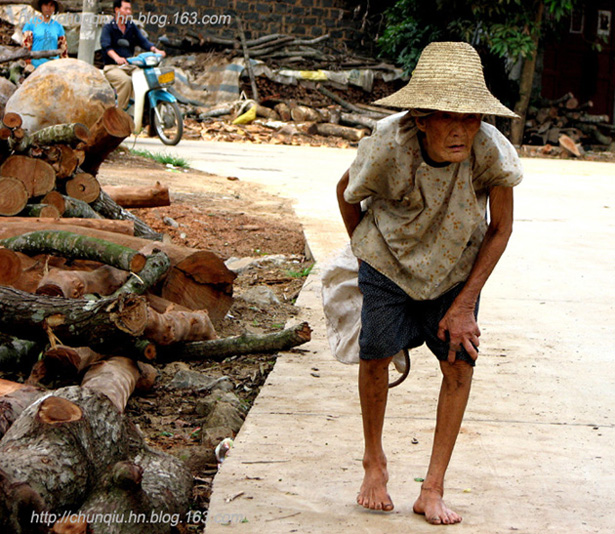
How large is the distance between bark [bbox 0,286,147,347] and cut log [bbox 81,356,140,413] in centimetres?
11

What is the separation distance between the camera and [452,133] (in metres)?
2.41

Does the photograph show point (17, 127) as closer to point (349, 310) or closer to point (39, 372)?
point (39, 372)

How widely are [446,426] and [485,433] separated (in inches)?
26.7

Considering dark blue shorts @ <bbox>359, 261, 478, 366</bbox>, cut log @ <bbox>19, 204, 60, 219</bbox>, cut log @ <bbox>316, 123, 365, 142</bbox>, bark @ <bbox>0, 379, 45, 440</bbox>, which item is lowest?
cut log @ <bbox>316, 123, 365, 142</bbox>

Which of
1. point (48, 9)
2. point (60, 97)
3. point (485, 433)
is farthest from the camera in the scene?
point (48, 9)

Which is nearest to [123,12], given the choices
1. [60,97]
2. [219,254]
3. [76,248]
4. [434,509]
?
[60,97]

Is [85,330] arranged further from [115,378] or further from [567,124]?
[567,124]

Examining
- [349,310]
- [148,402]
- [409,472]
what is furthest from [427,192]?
[148,402]

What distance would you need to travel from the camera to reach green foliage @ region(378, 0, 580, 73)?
16594 millimetres

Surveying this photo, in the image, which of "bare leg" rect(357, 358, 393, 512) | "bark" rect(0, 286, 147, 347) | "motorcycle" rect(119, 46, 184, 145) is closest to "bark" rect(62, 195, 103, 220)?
"bark" rect(0, 286, 147, 347)

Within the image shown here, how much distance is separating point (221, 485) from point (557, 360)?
2.12m

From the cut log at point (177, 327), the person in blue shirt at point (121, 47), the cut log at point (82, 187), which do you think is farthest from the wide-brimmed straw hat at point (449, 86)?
the person in blue shirt at point (121, 47)

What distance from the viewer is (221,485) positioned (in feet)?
8.68

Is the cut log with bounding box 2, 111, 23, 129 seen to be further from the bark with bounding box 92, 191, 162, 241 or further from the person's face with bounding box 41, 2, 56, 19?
the person's face with bounding box 41, 2, 56, 19
